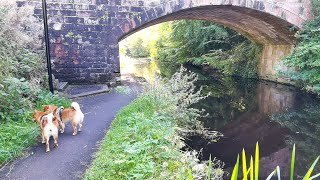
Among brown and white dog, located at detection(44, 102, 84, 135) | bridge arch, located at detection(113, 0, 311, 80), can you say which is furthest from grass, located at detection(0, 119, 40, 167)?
bridge arch, located at detection(113, 0, 311, 80)

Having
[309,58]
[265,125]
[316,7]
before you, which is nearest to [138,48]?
[316,7]

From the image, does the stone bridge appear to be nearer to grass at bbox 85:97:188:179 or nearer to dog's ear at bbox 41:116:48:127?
grass at bbox 85:97:188:179

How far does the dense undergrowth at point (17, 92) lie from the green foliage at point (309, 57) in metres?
7.31

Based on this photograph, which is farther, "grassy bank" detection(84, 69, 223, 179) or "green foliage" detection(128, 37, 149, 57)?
"green foliage" detection(128, 37, 149, 57)

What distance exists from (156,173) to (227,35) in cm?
1411

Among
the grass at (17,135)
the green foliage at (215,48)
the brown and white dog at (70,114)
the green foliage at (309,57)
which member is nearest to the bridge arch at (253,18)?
the green foliage at (309,57)

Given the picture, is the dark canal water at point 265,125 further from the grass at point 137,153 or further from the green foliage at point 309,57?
the grass at point 137,153

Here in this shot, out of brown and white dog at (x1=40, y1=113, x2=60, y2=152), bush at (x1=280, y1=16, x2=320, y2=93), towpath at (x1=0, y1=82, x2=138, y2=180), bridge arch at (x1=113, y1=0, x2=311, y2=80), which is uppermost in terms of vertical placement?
bridge arch at (x1=113, y1=0, x2=311, y2=80)

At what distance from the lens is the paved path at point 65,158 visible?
322 cm

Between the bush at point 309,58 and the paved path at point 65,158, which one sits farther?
the bush at point 309,58

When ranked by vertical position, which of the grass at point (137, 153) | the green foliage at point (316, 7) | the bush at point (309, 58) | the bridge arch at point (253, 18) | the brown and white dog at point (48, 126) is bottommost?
the grass at point (137, 153)

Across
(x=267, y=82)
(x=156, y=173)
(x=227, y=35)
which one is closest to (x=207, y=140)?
(x=156, y=173)

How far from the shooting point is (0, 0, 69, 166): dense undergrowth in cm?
387

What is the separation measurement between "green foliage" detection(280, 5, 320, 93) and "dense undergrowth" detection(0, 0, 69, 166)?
731cm
